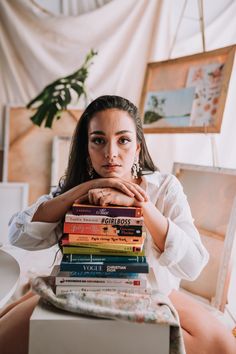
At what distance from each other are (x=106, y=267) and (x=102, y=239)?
0.07 metres

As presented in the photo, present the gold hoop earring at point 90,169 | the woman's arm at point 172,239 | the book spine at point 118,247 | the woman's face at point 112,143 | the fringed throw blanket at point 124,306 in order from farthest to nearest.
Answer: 1. the gold hoop earring at point 90,169
2. the woman's face at point 112,143
3. the woman's arm at point 172,239
4. the book spine at point 118,247
5. the fringed throw blanket at point 124,306

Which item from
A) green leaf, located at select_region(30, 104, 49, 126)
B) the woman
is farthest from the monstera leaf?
the woman

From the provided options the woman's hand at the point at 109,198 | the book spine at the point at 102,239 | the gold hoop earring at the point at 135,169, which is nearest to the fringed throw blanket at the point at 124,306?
the book spine at the point at 102,239

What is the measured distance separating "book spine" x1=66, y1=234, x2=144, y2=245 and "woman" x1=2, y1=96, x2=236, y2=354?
0.10 meters

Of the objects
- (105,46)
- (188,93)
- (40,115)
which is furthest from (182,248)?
(105,46)

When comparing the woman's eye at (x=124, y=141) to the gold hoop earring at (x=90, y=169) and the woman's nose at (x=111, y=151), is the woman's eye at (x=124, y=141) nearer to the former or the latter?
the woman's nose at (x=111, y=151)

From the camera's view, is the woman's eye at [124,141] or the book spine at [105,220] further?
the woman's eye at [124,141]

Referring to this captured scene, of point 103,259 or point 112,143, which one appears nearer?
point 103,259

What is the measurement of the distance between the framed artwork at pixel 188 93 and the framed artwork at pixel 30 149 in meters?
0.79

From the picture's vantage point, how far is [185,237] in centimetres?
101

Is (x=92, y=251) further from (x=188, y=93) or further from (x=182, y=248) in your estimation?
(x=188, y=93)

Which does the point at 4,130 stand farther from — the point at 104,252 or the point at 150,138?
the point at 104,252

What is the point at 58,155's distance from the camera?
274cm

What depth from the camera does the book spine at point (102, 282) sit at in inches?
34.0
